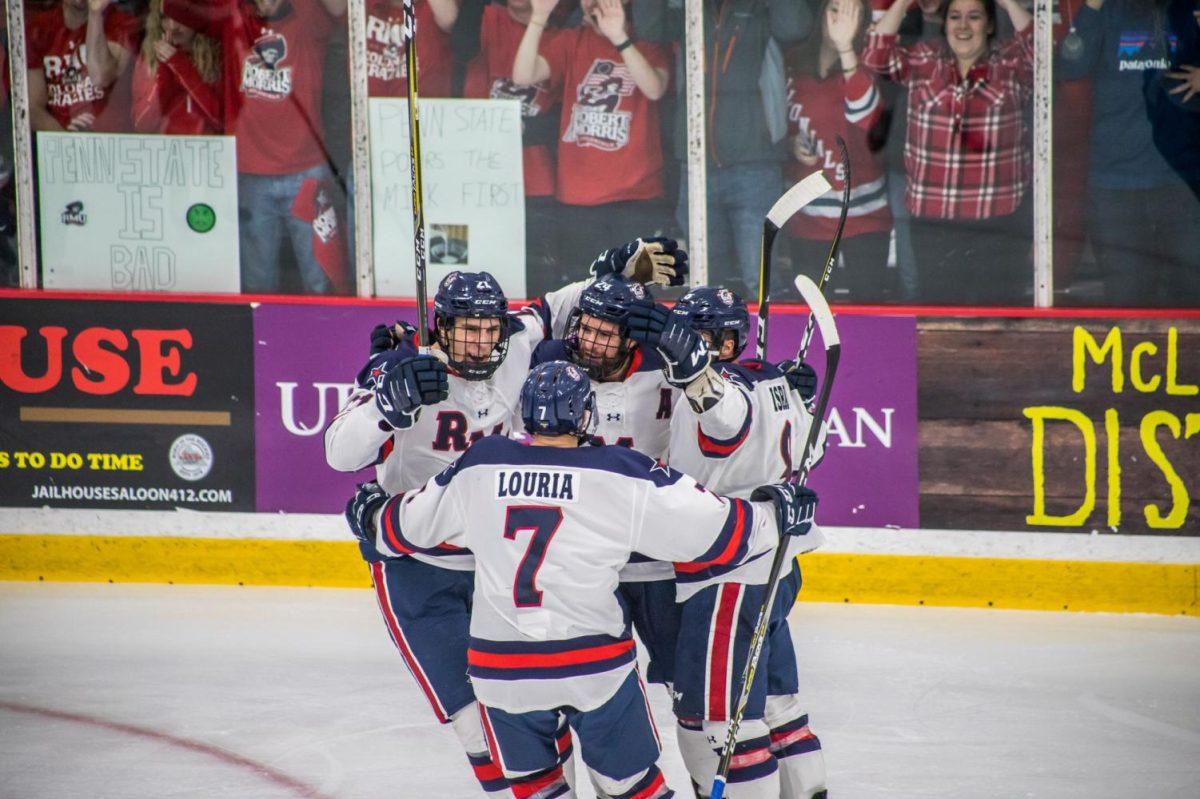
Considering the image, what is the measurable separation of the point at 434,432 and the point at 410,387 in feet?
1.17

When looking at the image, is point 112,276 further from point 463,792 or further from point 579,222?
point 463,792

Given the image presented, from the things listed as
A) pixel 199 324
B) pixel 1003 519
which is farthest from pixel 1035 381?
pixel 199 324

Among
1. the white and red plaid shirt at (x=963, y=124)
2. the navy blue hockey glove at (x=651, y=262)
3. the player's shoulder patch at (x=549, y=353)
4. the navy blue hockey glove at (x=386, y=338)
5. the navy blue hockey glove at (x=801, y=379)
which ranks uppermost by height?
the white and red plaid shirt at (x=963, y=124)

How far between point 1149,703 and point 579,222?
8.76ft

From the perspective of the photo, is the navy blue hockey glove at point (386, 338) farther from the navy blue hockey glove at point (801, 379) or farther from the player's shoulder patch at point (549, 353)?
the navy blue hockey glove at point (801, 379)

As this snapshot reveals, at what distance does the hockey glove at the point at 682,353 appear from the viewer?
3.27 meters

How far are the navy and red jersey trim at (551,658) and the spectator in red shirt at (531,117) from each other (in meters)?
3.20

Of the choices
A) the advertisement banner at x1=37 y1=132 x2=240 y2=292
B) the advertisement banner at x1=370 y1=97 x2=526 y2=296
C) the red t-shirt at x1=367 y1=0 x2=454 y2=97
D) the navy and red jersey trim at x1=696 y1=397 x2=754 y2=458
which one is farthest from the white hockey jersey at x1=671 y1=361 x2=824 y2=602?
the advertisement banner at x1=37 y1=132 x2=240 y2=292

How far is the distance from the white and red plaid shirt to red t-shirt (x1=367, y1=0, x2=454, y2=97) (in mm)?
1569

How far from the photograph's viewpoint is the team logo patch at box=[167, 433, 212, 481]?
6.21 metres

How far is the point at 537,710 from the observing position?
3.08 meters

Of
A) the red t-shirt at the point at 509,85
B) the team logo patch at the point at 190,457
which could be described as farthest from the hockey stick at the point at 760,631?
the team logo patch at the point at 190,457

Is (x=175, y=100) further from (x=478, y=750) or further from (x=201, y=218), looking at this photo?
(x=478, y=750)

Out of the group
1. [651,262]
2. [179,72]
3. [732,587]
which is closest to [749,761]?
[732,587]
